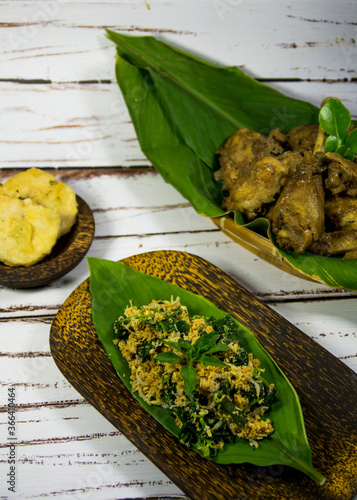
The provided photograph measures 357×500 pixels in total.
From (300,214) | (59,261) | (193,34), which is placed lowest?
(59,261)

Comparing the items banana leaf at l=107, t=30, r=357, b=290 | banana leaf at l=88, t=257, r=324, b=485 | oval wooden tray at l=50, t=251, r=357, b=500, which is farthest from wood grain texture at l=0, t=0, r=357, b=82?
banana leaf at l=88, t=257, r=324, b=485

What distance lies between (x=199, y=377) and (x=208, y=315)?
1.41 feet

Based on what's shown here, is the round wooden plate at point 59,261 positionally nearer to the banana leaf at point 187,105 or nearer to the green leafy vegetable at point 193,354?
the banana leaf at point 187,105

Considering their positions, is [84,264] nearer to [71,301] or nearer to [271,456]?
[71,301]

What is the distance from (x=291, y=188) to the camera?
9.10 ft

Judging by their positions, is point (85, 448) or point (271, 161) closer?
point (85, 448)

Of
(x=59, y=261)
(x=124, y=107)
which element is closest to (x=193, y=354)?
(x=59, y=261)

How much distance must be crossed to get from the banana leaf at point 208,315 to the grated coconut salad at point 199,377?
0.12 ft

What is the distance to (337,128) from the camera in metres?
2.85

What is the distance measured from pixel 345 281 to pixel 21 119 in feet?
8.49

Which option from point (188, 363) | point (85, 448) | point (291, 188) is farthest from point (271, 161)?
point (85, 448)

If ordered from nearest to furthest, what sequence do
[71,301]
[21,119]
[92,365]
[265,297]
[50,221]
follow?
[92,365], [71,301], [50,221], [265,297], [21,119]

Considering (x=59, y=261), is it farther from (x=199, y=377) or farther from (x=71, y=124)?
(x=71, y=124)

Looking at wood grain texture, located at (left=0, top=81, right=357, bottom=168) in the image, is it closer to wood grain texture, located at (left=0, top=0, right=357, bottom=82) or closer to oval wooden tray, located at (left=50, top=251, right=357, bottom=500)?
wood grain texture, located at (left=0, top=0, right=357, bottom=82)
